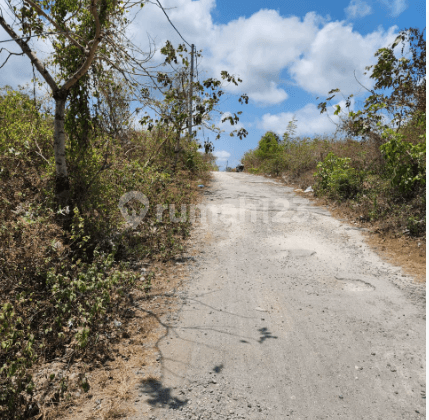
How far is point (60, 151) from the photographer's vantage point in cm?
480

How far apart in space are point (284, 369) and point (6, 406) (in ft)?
7.43

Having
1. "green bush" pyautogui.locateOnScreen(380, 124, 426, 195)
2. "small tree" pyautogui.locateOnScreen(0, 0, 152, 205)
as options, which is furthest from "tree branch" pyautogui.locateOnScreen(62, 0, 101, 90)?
"green bush" pyautogui.locateOnScreen(380, 124, 426, 195)

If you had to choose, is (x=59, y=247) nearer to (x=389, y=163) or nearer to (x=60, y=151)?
(x=60, y=151)

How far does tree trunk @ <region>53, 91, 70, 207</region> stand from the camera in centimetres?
477

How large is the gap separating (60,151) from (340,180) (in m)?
7.10

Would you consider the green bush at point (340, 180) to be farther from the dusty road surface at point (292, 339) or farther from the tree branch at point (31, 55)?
the tree branch at point (31, 55)

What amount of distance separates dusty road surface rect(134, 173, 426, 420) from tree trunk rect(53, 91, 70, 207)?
7.88 ft

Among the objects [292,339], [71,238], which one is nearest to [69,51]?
[71,238]

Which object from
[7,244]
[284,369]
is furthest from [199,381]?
[7,244]

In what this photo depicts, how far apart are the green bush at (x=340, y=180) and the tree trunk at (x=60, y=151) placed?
6933 mm

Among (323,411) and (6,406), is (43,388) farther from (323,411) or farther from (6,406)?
(323,411)

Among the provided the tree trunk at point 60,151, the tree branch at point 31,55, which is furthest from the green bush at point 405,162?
the tree branch at point 31,55

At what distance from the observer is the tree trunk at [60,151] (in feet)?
15.7

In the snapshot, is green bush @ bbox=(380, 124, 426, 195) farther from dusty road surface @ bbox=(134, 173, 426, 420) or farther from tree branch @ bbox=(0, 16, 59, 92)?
tree branch @ bbox=(0, 16, 59, 92)
